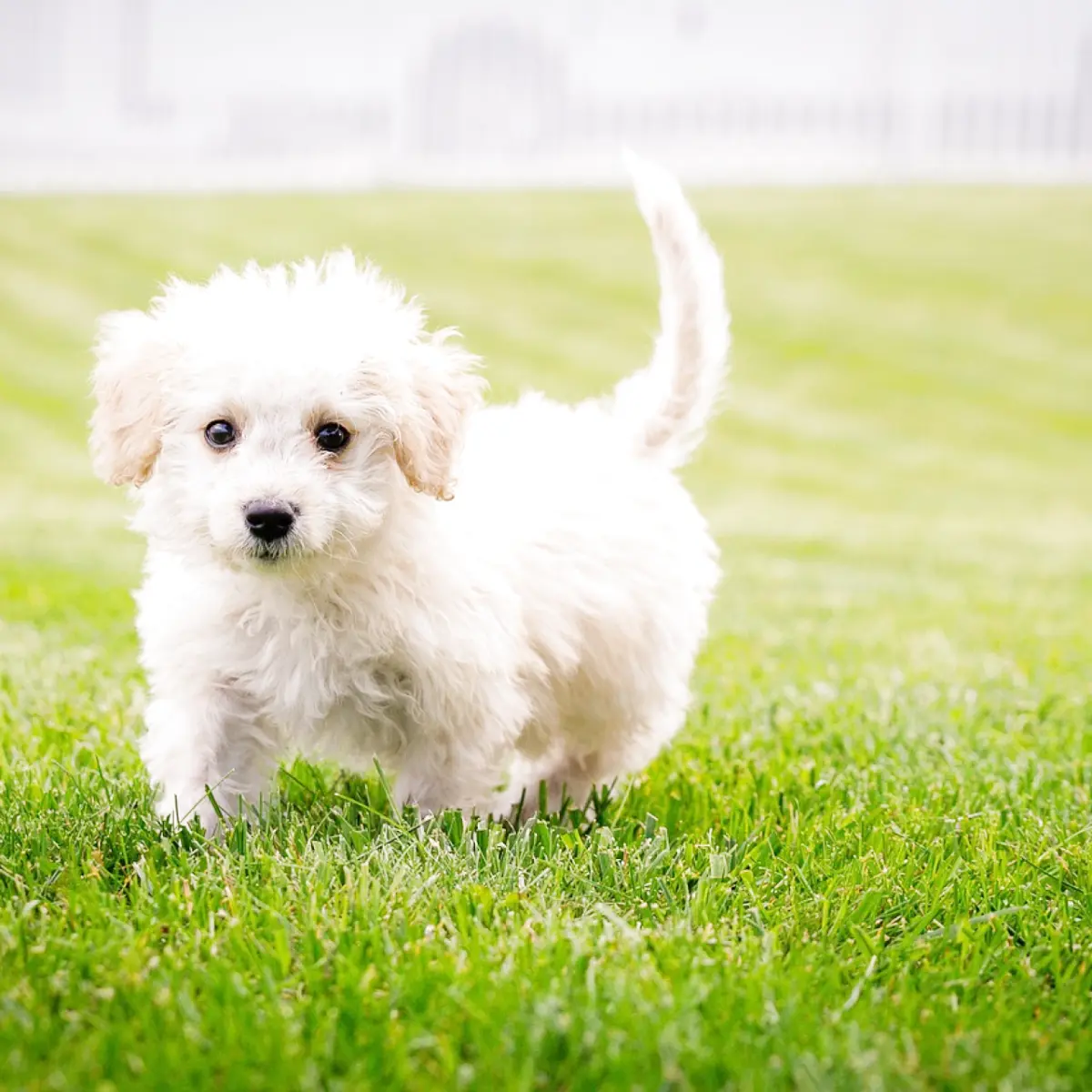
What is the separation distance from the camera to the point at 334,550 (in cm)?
293

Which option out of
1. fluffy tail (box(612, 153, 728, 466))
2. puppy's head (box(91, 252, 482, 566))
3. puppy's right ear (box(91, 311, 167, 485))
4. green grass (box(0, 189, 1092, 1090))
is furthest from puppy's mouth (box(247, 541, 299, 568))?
fluffy tail (box(612, 153, 728, 466))

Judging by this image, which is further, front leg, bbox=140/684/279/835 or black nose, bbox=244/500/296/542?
front leg, bbox=140/684/279/835

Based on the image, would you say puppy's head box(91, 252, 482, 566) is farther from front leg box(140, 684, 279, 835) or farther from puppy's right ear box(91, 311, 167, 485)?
front leg box(140, 684, 279, 835)

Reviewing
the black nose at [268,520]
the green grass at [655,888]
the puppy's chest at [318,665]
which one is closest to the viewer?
the green grass at [655,888]

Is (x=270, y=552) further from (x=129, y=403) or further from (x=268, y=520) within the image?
(x=129, y=403)

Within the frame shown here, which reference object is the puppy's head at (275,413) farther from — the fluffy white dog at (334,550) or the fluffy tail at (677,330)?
the fluffy tail at (677,330)

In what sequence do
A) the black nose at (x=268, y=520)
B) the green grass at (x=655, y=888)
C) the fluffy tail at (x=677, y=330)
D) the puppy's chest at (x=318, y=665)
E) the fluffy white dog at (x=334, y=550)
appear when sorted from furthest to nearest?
the fluffy tail at (x=677, y=330), the puppy's chest at (x=318, y=665), the fluffy white dog at (x=334, y=550), the black nose at (x=268, y=520), the green grass at (x=655, y=888)

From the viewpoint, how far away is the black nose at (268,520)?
2.79m

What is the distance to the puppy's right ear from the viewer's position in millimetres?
3070

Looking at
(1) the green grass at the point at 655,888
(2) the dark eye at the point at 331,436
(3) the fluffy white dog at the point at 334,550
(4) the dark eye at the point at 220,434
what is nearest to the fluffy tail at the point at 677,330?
(3) the fluffy white dog at the point at 334,550

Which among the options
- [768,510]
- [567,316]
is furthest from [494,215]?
[768,510]

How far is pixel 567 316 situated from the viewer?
86.1 feet

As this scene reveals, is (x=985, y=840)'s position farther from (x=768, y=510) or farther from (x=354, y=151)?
Result: (x=354, y=151)

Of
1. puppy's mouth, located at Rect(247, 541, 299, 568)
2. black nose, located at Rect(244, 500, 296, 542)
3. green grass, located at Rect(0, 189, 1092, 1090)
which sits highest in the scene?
black nose, located at Rect(244, 500, 296, 542)
